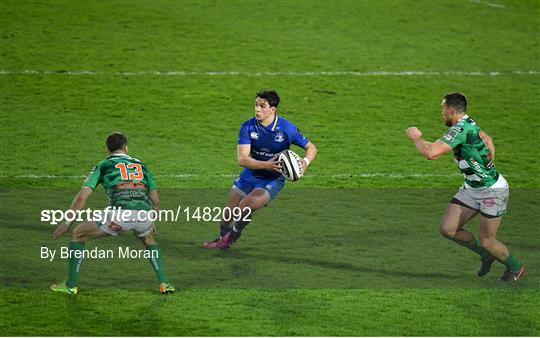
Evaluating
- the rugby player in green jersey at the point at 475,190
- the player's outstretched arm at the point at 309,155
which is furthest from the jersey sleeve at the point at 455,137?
the player's outstretched arm at the point at 309,155

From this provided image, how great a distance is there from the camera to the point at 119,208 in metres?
12.0

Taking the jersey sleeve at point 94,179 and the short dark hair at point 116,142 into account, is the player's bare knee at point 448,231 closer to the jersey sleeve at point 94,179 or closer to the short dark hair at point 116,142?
the short dark hair at point 116,142

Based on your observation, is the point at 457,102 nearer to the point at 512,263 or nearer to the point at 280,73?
the point at 512,263

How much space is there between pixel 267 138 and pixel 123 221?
2.70 metres

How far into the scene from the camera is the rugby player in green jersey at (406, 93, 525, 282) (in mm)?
12578

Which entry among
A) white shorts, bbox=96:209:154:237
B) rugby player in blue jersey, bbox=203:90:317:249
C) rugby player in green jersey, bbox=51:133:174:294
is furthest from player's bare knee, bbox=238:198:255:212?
white shorts, bbox=96:209:154:237

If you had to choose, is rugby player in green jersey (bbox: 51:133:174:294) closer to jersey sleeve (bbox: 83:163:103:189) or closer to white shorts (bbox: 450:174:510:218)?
jersey sleeve (bbox: 83:163:103:189)

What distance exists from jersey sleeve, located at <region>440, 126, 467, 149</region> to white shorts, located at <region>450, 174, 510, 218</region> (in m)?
0.63

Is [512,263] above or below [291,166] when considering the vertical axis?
below

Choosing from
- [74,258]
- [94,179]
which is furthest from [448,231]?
[74,258]

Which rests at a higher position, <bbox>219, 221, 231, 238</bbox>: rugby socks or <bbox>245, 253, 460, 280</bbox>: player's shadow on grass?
<bbox>219, 221, 231, 238</bbox>: rugby socks

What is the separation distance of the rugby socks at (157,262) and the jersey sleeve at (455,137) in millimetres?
3222

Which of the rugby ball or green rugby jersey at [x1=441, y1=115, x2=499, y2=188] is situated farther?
the rugby ball

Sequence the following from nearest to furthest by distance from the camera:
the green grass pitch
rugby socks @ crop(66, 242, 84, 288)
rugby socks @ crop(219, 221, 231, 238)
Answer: the green grass pitch < rugby socks @ crop(66, 242, 84, 288) < rugby socks @ crop(219, 221, 231, 238)
